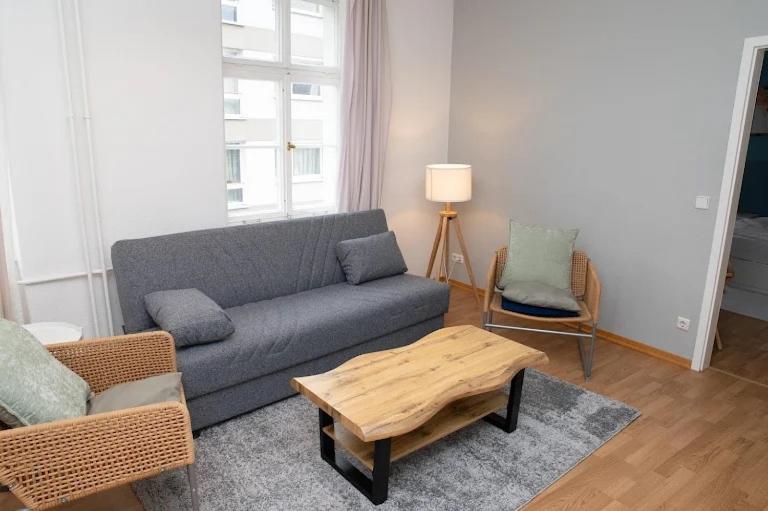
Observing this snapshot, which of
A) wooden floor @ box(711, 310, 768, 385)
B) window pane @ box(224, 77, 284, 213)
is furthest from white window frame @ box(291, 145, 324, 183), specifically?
wooden floor @ box(711, 310, 768, 385)

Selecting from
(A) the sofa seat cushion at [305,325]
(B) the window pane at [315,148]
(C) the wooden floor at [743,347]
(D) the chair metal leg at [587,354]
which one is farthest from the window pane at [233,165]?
(C) the wooden floor at [743,347]

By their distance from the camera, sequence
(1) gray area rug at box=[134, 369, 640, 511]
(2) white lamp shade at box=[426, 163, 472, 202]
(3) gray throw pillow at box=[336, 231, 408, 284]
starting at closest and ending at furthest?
(1) gray area rug at box=[134, 369, 640, 511] → (3) gray throw pillow at box=[336, 231, 408, 284] → (2) white lamp shade at box=[426, 163, 472, 202]

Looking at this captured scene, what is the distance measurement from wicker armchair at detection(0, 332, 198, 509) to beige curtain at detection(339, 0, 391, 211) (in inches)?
103

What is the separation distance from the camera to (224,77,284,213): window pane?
3.65 m

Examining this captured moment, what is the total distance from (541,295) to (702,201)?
3.75 feet

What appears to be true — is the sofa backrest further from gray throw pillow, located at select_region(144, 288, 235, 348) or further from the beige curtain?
the beige curtain

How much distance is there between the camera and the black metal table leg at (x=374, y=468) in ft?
6.91

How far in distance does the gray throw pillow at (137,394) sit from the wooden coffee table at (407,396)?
52 cm

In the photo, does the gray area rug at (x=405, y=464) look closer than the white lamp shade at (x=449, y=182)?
Yes

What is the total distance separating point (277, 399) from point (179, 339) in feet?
2.22

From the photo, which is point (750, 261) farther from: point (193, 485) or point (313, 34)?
point (193, 485)

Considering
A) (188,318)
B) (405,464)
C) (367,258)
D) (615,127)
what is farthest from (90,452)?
(615,127)

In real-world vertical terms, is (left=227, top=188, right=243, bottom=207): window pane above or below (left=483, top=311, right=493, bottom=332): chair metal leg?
above

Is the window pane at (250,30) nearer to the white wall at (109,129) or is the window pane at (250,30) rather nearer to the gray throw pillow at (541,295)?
the white wall at (109,129)
